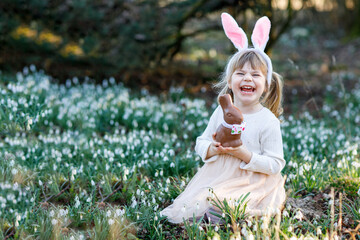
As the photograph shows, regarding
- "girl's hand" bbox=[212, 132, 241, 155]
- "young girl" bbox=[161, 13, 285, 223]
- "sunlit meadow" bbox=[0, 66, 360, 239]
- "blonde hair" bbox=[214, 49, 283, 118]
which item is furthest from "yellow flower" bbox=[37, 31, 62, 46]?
"girl's hand" bbox=[212, 132, 241, 155]

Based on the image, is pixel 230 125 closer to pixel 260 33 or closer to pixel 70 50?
pixel 260 33

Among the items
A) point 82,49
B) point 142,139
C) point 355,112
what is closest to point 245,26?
point 355,112

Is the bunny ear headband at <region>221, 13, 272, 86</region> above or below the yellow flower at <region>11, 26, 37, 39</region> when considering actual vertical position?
above

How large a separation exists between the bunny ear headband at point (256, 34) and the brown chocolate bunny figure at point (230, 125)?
45 centimetres

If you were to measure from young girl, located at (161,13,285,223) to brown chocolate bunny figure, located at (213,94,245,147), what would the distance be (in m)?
0.06

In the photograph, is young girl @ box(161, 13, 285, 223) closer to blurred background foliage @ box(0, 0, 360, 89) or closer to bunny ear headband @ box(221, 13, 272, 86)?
bunny ear headband @ box(221, 13, 272, 86)

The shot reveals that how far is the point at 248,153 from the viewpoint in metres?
2.80

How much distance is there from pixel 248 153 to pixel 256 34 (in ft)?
2.64

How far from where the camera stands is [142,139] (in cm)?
451

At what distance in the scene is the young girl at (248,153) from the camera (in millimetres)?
2846

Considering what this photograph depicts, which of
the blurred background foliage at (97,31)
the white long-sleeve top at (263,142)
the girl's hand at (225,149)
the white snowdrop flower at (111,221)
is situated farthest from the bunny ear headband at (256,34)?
the blurred background foliage at (97,31)

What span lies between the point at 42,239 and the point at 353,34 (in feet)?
36.0

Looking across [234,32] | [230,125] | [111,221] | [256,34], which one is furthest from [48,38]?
[230,125]

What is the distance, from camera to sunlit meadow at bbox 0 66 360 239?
276 cm
